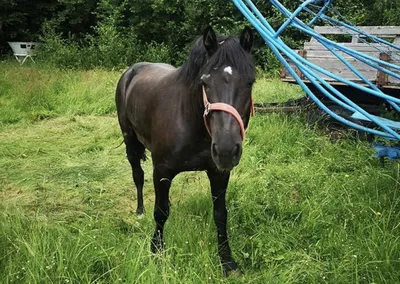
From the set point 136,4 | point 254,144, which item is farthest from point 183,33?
point 254,144

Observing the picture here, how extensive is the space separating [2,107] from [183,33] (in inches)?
343

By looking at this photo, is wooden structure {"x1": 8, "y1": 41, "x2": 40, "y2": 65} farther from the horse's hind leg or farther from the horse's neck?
the horse's neck

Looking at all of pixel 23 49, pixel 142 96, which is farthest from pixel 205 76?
pixel 23 49

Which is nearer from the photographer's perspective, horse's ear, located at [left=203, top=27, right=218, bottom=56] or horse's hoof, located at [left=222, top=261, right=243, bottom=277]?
horse's ear, located at [left=203, top=27, right=218, bottom=56]

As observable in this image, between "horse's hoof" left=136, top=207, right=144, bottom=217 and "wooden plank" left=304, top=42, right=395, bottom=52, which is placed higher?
"wooden plank" left=304, top=42, right=395, bottom=52

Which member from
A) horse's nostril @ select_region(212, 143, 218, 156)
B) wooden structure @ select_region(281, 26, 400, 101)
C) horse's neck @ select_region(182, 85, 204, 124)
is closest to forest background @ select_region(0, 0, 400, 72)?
wooden structure @ select_region(281, 26, 400, 101)

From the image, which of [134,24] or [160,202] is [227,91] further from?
[134,24]

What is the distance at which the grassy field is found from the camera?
2361mm

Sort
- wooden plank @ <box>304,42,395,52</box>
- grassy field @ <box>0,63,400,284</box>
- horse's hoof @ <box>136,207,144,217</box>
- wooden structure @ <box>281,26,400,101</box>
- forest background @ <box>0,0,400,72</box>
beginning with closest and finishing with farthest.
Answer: grassy field @ <box>0,63,400,284</box> < horse's hoof @ <box>136,207,144,217</box> < wooden structure @ <box>281,26,400,101</box> < wooden plank @ <box>304,42,395,52</box> < forest background @ <box>0,0,400,72</box>

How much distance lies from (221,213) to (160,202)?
442mm

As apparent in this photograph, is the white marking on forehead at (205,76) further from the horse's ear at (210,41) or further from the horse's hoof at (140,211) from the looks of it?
the horse's hoof at (140,211)

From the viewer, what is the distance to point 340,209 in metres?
3.16

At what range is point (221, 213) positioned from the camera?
2.85 meters

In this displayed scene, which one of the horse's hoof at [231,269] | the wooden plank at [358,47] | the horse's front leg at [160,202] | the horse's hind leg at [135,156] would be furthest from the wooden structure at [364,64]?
the horse's hoof at [231,269]
